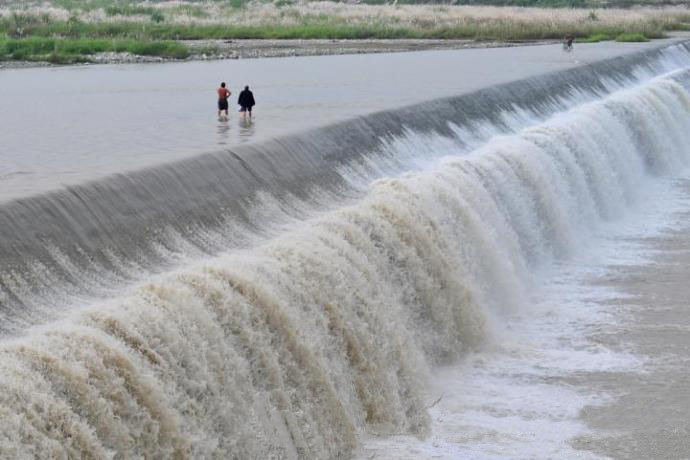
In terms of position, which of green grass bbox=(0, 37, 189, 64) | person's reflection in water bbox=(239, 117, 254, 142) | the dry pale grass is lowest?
the dry pale grass

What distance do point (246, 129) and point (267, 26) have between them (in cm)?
4199

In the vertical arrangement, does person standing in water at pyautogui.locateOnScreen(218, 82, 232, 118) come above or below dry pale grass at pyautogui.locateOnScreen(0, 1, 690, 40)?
above

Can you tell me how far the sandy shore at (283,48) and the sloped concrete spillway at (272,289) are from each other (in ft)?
71.3

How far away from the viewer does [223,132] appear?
20359 mm

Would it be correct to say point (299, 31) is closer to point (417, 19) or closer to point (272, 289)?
point (417, 19)

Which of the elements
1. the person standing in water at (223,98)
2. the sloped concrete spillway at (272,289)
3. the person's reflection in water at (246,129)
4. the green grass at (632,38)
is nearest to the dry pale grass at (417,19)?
the green grass at (632,38)

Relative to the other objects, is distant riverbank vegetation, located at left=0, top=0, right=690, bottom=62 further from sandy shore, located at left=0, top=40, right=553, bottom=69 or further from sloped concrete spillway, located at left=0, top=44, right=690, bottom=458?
sloped concrete spillway, located at left=0, top=44, right=690, bottom=458

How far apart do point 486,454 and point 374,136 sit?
29.3 ft

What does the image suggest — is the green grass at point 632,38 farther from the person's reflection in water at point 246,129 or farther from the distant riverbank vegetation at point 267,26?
the person's reflection in water at point 246,129

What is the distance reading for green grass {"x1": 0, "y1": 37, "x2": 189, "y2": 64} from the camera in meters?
41.3

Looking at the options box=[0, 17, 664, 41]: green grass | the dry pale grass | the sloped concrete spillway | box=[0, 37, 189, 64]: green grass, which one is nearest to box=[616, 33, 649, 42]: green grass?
box=[0, 17, 664, 41]: green grass

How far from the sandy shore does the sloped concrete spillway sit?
71.3ft

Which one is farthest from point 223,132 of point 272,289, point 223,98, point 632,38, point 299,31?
point 632,38

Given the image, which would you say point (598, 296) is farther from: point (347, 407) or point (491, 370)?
point (347, 407)
